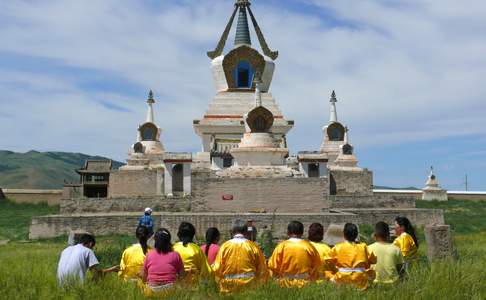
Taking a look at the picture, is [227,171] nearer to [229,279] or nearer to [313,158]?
[313,158]

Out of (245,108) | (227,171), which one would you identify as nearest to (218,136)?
(245,108)

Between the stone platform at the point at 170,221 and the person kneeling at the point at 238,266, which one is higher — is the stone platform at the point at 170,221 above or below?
above

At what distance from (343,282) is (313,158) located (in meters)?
21.1

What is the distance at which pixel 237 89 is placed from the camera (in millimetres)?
31141

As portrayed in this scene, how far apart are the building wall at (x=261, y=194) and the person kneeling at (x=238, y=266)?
13.0m

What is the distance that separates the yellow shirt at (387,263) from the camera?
266 inches

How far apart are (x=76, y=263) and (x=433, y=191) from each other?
3127 centimetres

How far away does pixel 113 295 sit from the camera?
6.32 metres

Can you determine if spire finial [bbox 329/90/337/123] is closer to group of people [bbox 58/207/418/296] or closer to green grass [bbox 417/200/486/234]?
green grass [bbox 417/200/486/234]

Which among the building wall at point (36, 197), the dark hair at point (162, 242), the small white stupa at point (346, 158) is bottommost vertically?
the dark hair at point (162, 242)

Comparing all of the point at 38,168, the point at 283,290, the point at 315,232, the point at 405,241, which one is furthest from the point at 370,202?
the point at 38,168

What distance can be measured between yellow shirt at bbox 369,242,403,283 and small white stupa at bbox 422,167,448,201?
29458 millimetres

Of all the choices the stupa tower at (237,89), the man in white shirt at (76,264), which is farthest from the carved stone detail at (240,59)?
the man in white shirt at (76,264)

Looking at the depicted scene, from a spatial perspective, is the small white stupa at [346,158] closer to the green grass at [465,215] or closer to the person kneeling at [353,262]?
the green grass at [465,215]
